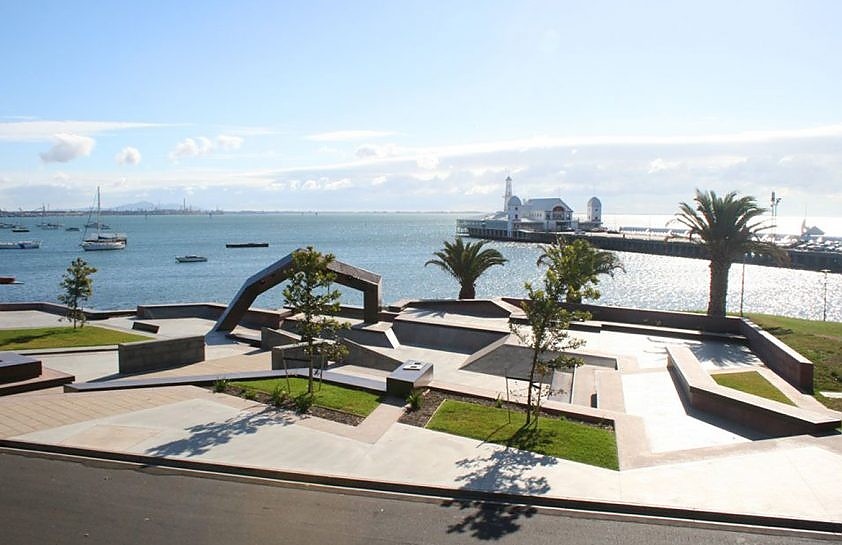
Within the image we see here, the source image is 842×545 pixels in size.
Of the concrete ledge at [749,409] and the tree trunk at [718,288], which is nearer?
the concrete ledge at [749,409]

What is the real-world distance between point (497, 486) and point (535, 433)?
9.05 feet

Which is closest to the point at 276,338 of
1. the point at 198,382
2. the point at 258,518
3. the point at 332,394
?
the point at 198,382

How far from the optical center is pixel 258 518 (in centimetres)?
888

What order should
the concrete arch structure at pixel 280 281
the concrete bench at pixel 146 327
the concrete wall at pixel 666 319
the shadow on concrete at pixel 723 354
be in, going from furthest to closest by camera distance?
the concrete bench at pixel 146 327
the concrete arch structure at pixel 280 281
the concrete wall at pixel 666 319
the shadow on concrete at pixel 723 354

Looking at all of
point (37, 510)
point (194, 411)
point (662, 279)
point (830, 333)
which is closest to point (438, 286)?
point (662, 279)

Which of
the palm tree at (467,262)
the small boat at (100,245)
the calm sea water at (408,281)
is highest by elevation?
the palm tree at (467,262)

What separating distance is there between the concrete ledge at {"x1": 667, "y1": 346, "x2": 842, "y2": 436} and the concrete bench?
21761 mm

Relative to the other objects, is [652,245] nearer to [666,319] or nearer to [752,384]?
[666,319]

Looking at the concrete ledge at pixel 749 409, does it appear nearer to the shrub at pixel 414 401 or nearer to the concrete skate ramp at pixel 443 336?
the shrub at pixel 414 401

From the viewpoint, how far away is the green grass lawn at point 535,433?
11.4m

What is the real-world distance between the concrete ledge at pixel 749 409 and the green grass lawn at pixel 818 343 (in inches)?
110

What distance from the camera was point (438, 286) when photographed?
68.6 meters

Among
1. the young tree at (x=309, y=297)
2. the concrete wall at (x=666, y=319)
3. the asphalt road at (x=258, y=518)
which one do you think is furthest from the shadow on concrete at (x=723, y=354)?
the young tree at (x=309, y=297)

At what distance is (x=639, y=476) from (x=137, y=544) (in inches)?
313
